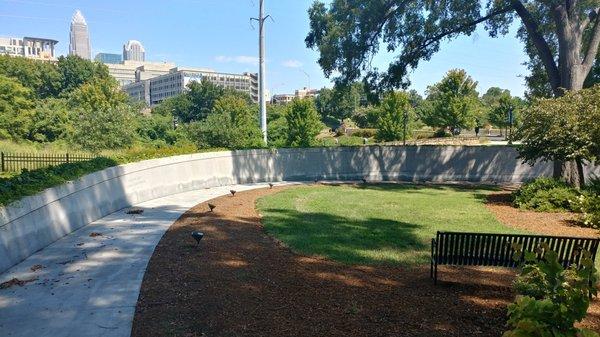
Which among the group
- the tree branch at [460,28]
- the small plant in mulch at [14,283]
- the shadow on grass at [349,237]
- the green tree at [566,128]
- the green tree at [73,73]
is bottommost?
the shadow on grass at [349,237]

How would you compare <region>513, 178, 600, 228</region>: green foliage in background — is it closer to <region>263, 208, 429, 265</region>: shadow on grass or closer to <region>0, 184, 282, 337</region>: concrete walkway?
<region>263, 208, 429, 265</region>: shadow on grass

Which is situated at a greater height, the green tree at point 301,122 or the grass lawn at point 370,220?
the green tree at point 301,122

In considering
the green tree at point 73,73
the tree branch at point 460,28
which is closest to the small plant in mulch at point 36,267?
the tree branch at point 460,28

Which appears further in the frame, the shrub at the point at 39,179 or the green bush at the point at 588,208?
the green bush at the point at 588,208

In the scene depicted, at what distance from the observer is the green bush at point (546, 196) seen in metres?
17.0

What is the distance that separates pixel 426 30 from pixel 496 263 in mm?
17916

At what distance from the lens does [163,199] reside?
60.9 feet

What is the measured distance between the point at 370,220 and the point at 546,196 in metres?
7.97

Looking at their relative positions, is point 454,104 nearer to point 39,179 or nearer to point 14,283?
point 39,179

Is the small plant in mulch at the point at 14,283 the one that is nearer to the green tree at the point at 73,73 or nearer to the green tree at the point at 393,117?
the green tree at the point at 393,117

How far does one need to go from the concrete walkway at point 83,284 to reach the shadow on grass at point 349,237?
3.71 metres

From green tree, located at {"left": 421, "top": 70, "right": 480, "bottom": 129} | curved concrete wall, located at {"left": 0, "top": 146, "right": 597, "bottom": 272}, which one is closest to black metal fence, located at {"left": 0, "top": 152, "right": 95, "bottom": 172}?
curved concrete wall, located at {"left": 0, "top": 146, "right": 597, "bottom": 272}

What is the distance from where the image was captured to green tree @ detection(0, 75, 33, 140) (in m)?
41.5

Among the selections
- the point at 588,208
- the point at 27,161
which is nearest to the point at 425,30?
the point at 588,208
